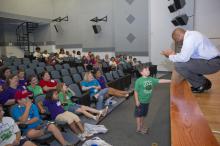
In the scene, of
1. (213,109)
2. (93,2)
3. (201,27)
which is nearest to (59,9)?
(93,2)

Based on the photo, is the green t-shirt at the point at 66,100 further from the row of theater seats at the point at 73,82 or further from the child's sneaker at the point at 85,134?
the child's sneaker at the point at 85,134

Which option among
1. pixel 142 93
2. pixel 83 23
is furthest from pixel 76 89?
pixel 83 23

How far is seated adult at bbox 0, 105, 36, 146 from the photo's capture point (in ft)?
9.91

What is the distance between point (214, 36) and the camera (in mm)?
11188

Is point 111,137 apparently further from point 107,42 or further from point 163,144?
point 107,42

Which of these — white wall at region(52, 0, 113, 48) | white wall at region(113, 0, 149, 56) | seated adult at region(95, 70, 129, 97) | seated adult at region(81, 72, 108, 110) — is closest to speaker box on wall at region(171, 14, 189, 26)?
white wall at region(113, 0, 149, 56)

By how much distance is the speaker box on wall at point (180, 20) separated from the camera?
37.5 feet

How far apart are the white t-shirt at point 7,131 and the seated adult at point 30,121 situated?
1.04 feet

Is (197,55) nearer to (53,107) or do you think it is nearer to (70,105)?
(53,107)

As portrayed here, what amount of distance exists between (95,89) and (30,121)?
8.31 feet

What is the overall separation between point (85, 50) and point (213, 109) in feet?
46.9

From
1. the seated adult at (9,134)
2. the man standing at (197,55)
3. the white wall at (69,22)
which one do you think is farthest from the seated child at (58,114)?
the white wall at (69,22)

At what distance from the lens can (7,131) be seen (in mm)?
3062

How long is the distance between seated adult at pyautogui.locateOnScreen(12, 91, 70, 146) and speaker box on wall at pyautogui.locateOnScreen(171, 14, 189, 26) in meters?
9.82
